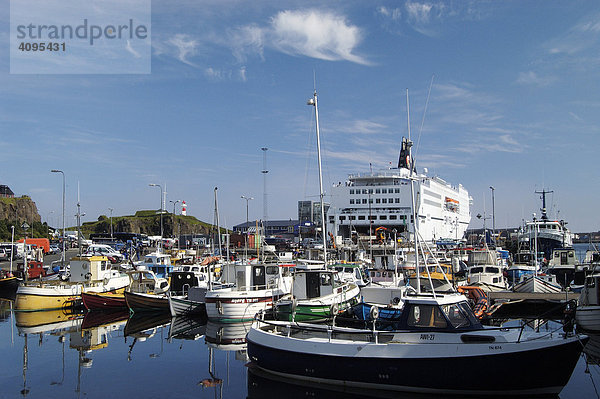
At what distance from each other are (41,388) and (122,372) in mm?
2487

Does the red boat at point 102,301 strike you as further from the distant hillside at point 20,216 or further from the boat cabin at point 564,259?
the distant hillside at point 20,216

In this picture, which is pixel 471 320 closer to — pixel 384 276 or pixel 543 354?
pixel 543 354

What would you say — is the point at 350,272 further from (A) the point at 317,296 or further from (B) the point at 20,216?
(B) the point at 20,216

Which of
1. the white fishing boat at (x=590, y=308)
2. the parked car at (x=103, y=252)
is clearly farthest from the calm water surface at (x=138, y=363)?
the parked car at (x=103, y=252)

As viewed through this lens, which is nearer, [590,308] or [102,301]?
[590,308]

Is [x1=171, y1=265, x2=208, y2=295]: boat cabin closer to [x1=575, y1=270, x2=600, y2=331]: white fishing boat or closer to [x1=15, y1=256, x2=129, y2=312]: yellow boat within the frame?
[x1=15, y1=256, x2=129, y2=312]: yellow boat

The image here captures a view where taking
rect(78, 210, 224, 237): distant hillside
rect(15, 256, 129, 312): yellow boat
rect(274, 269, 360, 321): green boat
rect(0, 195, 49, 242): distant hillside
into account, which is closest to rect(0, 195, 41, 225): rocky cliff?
rect(0, 195, 49, 242): distant hillside

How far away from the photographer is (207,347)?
65.6ft

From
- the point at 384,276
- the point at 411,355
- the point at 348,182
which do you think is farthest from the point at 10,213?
the point at 411,355

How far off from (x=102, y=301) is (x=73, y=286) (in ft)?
7.87

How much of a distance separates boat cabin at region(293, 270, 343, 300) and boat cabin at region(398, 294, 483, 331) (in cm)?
1036

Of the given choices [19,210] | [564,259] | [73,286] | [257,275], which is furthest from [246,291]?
[19,210]

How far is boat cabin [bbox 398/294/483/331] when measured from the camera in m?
Answer: 13.4

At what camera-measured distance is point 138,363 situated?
17.7m
